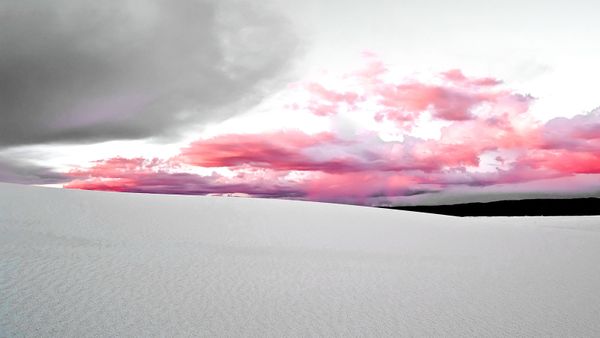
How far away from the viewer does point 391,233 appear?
39.5ft

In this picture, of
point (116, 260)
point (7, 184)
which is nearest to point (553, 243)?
point (116, 260)

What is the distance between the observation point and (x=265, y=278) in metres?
6.39

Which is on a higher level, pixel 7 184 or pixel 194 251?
pixel 7 184

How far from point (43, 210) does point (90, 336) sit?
26.6 ft

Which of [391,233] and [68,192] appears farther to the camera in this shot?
[68,192]

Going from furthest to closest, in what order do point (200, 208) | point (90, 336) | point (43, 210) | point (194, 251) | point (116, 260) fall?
1. point (200, 208)
2. point (43, 210)
3. point (194, 251)
4. point (116, 260)
5. point (90, 336)

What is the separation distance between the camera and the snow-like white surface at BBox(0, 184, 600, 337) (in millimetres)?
4574

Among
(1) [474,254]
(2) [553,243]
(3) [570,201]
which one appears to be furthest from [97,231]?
(3) [570,201]

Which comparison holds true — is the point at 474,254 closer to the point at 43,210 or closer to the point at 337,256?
the point at 337,256

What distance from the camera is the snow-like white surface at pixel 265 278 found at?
4.57 m

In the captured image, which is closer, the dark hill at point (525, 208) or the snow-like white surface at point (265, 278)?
the snow-like white surface at point (265, 278)

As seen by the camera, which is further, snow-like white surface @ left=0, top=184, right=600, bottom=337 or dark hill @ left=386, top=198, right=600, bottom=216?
dark hill @ left=386, top=198, right=600, bottom=216

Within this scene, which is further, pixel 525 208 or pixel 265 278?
pixel 525 208

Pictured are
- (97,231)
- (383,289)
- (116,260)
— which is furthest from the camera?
(97,231)
